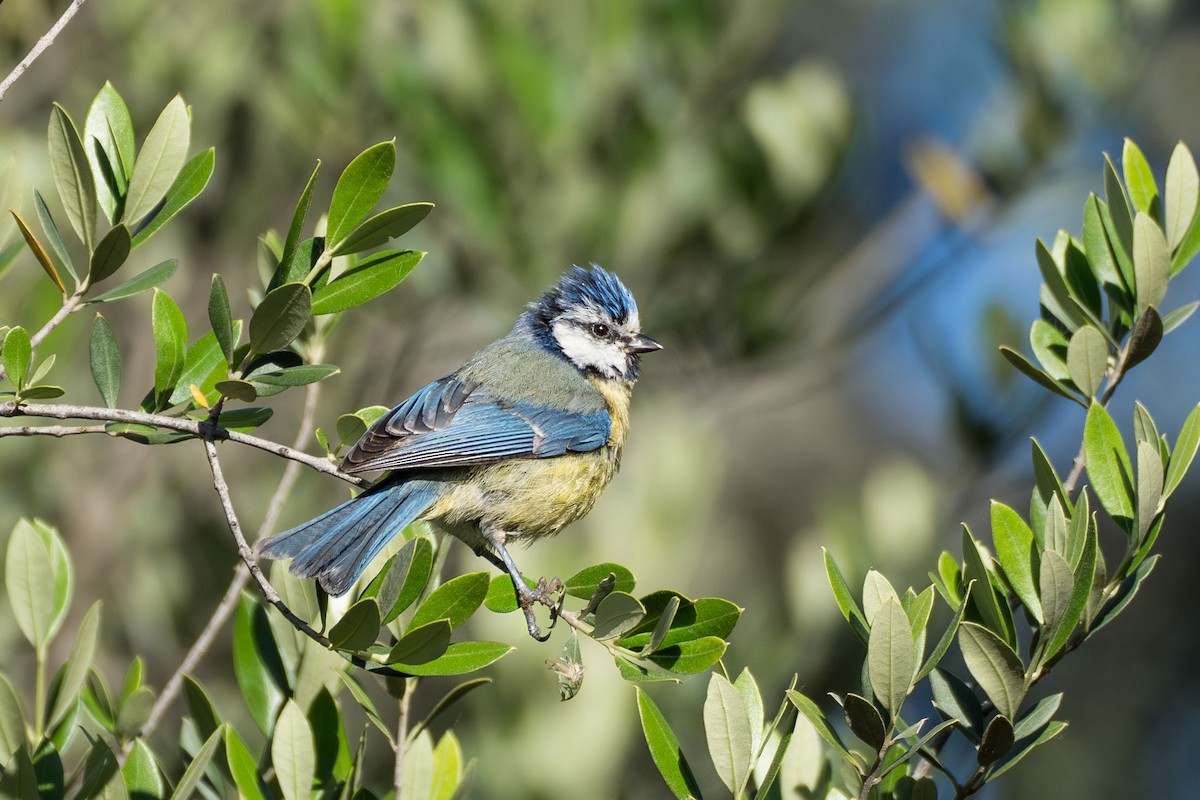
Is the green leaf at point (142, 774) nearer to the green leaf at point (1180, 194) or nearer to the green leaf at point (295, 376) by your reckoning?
the green leaf at point (295, 376)

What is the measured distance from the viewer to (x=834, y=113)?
12.7 feet

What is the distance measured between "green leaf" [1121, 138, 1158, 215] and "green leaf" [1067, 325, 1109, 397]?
0.33 m

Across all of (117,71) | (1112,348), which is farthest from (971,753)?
(117,71)

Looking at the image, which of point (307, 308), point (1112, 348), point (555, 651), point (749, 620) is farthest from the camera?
point (749, 620)

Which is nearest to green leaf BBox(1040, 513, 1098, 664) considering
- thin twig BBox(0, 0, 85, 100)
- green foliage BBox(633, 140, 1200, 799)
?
green foliage BBox(633, 140, 1200, 799)

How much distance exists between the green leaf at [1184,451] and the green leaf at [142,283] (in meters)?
1.48

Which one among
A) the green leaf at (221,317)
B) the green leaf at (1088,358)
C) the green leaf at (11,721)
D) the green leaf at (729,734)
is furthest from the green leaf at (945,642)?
the green leaf at (11,721)

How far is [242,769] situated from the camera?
1.75 m

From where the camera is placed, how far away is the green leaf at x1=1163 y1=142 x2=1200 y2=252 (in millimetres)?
1954

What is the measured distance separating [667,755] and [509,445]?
1.37 metres

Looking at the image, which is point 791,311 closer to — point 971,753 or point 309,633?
point 971,753

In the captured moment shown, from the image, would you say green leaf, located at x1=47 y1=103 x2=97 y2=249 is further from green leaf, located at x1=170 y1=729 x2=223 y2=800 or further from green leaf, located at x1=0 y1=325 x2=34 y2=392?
green leaf, located at x1=170 y1=729 x2=223 y2=800

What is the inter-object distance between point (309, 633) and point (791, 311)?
2.51m

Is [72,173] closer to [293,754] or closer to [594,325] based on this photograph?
[293,754]
